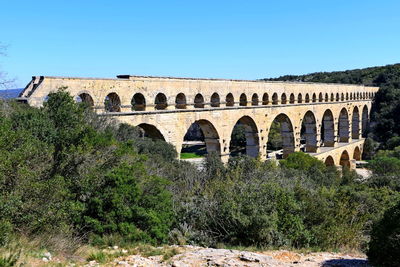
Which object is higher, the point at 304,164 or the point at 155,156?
the point at 155,156

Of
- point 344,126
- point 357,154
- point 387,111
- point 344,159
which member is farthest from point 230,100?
point 387,111

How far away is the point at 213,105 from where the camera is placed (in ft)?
67.0

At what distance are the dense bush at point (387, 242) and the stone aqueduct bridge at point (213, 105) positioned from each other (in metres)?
10.2

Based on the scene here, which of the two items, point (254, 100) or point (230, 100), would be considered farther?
point (254, 100)

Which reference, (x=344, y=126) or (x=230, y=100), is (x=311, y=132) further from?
(x=230, y=100)

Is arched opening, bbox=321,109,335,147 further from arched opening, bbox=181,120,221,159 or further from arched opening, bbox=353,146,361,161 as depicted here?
arched opening, bbox=181,120,221,159

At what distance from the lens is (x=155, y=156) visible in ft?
45.2

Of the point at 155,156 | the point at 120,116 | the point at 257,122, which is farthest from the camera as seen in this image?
the point at 257,122

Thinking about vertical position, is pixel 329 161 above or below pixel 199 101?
below

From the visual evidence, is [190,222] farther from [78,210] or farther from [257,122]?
[257,122]

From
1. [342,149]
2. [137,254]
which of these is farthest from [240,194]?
[342,149]

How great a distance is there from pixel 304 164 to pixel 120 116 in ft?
37.0

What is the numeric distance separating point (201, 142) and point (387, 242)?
5251 cm

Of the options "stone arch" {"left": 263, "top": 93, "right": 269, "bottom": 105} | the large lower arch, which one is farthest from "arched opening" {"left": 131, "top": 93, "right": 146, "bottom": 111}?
the large lower arch
